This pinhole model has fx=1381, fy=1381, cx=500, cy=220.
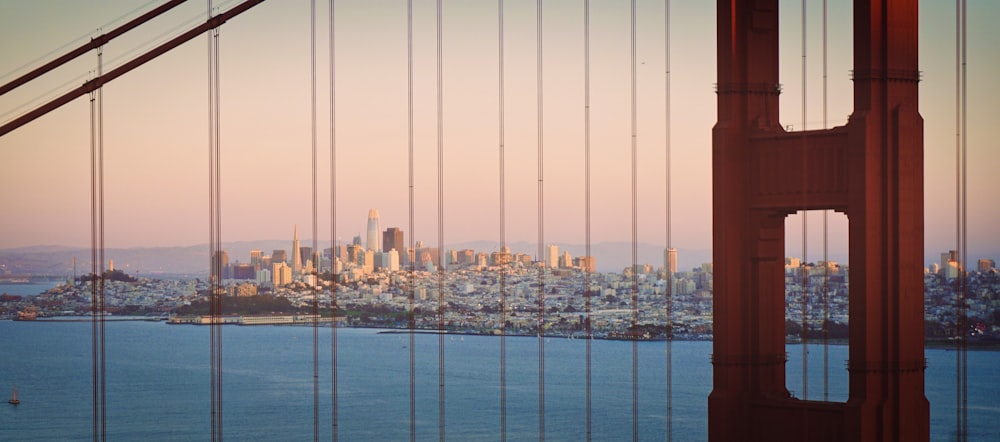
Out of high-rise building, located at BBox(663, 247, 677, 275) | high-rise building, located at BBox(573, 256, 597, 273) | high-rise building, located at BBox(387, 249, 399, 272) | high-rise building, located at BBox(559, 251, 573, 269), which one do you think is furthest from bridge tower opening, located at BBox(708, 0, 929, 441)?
high-rise building, located at BBox(387, 249, 399, 272)

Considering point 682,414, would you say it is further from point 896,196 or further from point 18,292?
point 18,292

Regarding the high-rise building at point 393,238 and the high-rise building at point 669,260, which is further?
the high-rise building at point 393,238

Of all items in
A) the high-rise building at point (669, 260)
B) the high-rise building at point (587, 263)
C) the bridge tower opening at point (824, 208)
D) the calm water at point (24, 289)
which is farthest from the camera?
the calm water at point (24, 289)

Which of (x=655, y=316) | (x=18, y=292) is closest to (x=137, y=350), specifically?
(x=18, y=292)

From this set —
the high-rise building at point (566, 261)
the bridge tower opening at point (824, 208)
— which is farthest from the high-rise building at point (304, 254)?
the bridge tower opening at point (824, 208)

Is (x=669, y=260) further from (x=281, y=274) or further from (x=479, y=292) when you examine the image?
(x=479, y=292)

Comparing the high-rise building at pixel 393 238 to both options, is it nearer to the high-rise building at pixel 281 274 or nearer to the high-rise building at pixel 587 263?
the high-rise building at pixel 281 274

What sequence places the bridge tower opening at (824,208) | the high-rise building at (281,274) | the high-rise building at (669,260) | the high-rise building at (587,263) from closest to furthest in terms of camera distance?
the bridge tower opening at (824,208) → the high-rise building at (669,260) → the high-rise building at (587,263) → the high-rise building at (281,274)
